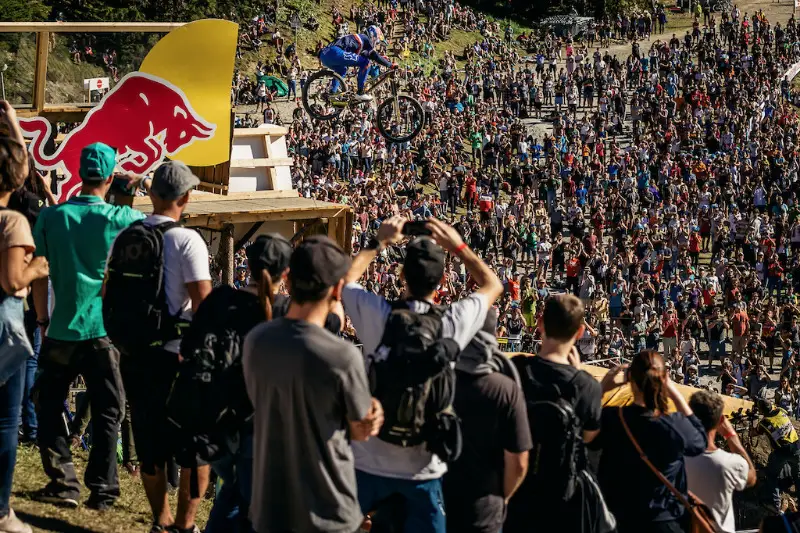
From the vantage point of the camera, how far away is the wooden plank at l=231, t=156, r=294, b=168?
12703 millimetres

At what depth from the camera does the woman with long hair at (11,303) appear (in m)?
4.62

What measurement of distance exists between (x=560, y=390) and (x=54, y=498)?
2556 mm

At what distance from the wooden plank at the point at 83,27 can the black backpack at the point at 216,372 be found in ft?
19.4

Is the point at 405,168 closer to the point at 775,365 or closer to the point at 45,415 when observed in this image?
the point at 775,365

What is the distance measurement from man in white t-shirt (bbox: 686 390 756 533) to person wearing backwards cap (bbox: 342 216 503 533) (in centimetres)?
143

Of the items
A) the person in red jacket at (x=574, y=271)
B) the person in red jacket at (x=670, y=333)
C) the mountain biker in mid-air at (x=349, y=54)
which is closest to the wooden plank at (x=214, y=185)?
the mountain biker in mid-air at (x=349, y=54)

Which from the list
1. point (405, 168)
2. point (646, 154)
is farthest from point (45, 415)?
point (646, 154)

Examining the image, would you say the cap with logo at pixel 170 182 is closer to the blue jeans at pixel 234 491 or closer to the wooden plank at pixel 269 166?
the blue jeans at pixel 234 491

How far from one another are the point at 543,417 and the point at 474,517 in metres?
0.47

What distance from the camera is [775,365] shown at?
22016 mm

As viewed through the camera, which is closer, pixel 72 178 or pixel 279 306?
pixel 279 306

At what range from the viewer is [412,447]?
4.16 m

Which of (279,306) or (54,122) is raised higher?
(54,122)

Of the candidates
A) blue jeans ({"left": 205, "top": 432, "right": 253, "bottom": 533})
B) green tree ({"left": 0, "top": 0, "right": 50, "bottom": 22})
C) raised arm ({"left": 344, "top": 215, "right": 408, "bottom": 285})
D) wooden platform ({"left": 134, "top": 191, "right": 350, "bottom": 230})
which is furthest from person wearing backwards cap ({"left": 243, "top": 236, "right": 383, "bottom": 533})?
green tree ({"left": 0, "top": 0, "right": 50, "bottom": 22})
